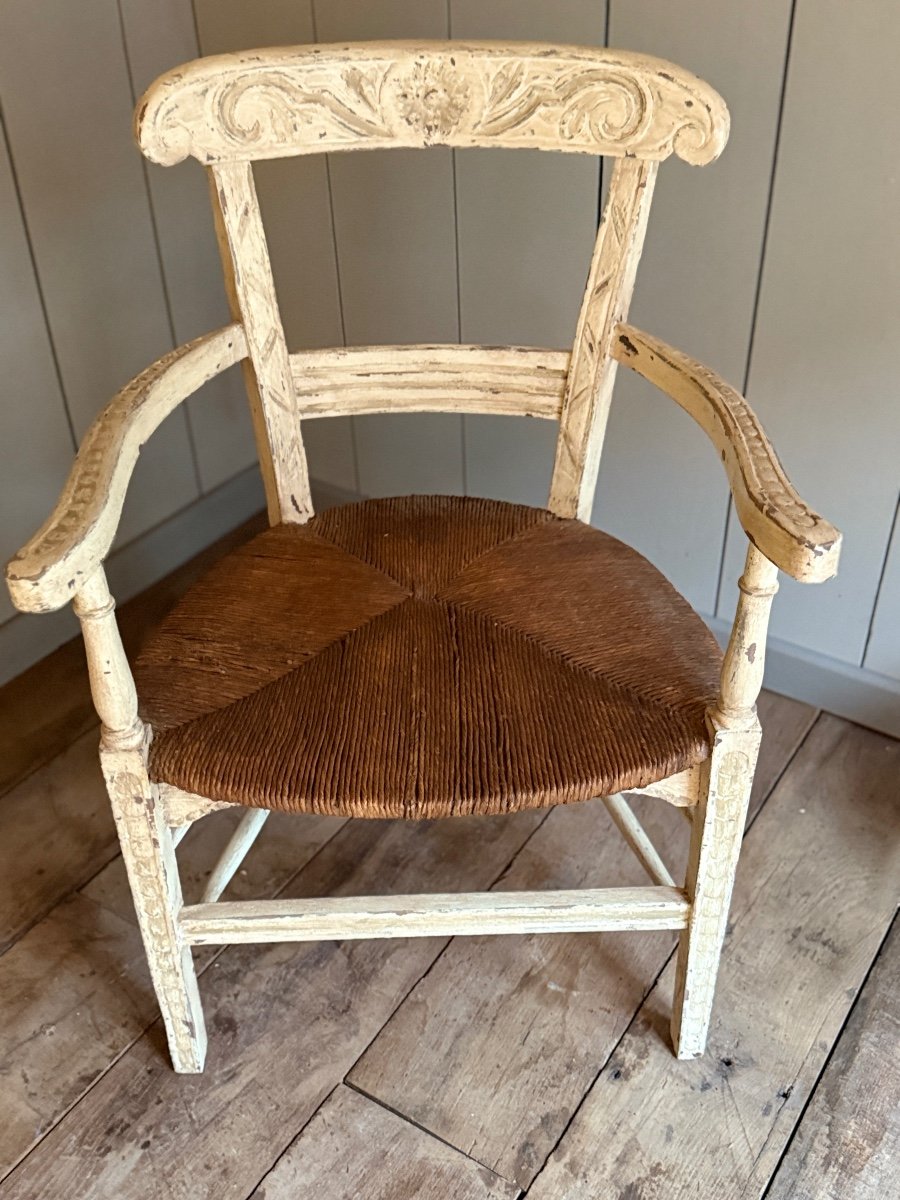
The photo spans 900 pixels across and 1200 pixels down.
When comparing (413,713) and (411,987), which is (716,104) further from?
(411,987)

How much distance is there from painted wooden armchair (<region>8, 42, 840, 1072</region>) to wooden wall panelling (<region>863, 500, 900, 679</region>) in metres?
0.44

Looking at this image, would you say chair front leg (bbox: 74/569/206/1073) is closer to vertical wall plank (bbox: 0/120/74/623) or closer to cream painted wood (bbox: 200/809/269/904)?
cream painted wood (bbox: 200/809/269/904)

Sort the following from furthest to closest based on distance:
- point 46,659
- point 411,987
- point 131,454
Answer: point 46,659, point 411,987, point 131,454

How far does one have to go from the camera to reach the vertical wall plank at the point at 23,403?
1.41 m

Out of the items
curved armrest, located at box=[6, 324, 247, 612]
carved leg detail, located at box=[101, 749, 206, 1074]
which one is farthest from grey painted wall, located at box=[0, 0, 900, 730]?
carved leg detail, located at box=[101, 749, 206, 1074]

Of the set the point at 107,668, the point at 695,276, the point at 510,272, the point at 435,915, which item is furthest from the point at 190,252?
the point at 435,915

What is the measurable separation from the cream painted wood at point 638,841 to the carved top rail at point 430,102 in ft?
2.15

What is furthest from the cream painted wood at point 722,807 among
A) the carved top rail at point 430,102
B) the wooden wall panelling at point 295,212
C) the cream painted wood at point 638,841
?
the wooden wall panelling at point 295,212

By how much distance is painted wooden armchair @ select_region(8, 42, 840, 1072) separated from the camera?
844 mm

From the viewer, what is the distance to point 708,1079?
1.09m

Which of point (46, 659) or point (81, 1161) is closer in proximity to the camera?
point (81, 1161)

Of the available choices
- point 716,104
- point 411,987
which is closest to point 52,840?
point 411,987

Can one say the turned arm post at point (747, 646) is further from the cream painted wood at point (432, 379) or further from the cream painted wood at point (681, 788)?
the cream painted wood at point (432, 379)

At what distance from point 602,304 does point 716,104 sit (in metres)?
0.20
